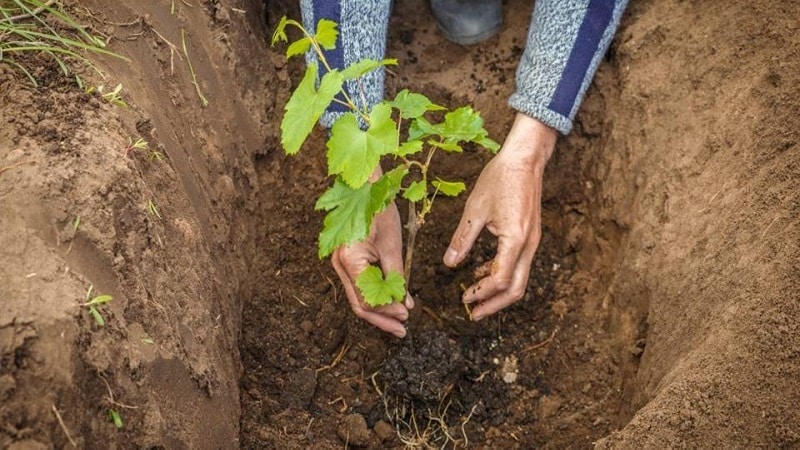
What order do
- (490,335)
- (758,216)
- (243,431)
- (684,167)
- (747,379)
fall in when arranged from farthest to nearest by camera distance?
(490,335) < (684,167) < (243,431) < (758,216) < (747,379)

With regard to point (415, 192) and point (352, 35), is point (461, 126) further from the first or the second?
point (352, 35)

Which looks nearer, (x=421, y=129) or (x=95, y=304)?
(x=95, y=304)

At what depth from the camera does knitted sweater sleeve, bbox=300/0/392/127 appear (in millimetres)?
2055

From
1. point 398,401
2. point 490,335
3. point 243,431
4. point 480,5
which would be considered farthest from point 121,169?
point 480,5

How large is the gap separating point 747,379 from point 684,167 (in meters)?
0.73

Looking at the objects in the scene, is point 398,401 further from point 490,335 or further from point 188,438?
point 188,438

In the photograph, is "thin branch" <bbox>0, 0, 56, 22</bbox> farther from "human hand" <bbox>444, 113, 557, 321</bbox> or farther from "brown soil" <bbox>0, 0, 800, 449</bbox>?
"human hand" <bbox>444, 113, 557, 321</bbox>

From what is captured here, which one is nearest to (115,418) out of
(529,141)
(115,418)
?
(115,418)

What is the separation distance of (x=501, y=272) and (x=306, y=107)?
0.75 meters

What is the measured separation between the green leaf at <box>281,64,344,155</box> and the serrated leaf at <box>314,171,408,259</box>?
165 millimetres

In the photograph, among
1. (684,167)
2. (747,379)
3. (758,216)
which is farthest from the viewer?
(684,167)

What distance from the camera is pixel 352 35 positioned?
2.07 meters

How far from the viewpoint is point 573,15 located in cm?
220

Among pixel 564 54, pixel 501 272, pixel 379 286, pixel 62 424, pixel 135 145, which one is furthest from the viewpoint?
pixel 564 54
